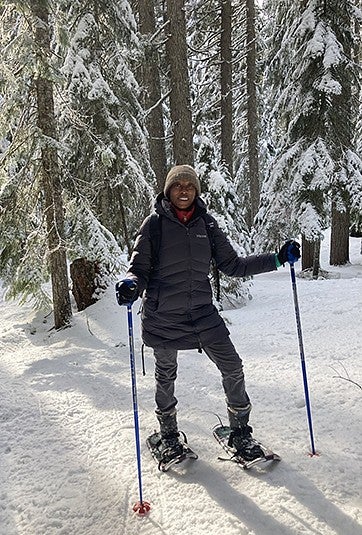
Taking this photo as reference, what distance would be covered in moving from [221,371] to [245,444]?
0.65 m

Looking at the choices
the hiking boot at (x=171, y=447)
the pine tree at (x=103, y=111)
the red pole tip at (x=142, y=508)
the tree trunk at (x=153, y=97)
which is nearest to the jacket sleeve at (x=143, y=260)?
the hiking boot at (x=171, y=447)

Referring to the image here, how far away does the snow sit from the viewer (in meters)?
3.21

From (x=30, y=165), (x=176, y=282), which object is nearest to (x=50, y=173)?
(x=30, y=165)

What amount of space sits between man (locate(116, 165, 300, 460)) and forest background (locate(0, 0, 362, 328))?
434cm

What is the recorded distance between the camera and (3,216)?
26.4 feet

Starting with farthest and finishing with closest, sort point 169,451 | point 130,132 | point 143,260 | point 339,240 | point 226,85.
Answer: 1. point 339,240
2. point 226,85
3. point 130,132
4. point 169,451
5. point 143,260

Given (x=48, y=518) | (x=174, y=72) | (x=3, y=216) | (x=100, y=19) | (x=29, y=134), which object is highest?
(x=100, y=19)

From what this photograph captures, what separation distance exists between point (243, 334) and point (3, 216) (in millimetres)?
4831

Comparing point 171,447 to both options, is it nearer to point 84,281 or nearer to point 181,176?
point 181,176

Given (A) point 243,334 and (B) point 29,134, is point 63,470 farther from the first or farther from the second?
(B) point 29,134

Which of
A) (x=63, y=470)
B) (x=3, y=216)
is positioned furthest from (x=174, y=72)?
(x=63, y=470)

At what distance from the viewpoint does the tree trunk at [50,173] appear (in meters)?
7.15

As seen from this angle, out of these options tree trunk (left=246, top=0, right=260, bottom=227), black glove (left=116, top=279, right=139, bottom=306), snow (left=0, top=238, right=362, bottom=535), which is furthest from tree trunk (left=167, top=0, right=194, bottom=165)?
tree trunk (left=246, top=0, right=260, bottom=227)

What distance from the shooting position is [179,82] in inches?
352
